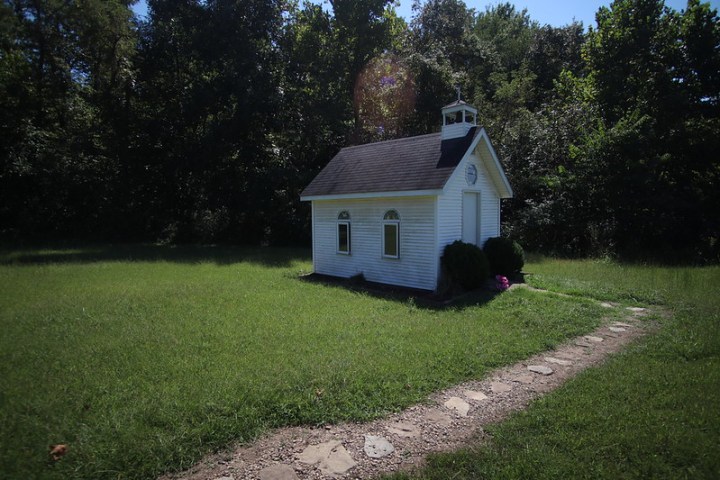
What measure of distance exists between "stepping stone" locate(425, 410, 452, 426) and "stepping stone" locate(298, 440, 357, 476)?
42.6 inches

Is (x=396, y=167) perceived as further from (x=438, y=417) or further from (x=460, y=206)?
(x=438, y=417)

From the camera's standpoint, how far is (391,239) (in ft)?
40.6

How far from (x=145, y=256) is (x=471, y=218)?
602 inches

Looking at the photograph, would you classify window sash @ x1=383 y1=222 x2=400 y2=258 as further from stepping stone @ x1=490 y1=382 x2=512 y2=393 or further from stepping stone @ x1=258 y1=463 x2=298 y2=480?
stepping stone @ x1=258 y1=463 x2=298 y2=480

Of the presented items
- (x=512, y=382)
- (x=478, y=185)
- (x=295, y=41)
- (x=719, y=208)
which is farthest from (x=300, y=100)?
(x=512, y=382)

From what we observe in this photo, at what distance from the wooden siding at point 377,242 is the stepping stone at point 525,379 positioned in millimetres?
5690

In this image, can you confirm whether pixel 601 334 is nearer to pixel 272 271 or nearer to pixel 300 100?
pixel 272 271

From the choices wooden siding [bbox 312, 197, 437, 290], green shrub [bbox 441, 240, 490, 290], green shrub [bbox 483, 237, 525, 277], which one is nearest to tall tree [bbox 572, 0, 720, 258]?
green shrub [bbox 483, 237, 525, 277]

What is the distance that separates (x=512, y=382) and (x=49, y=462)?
5.16 meters

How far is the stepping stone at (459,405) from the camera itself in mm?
Answer: 4684

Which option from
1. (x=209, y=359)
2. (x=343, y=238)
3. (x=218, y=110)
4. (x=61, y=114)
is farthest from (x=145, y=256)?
(x=209, y=359)

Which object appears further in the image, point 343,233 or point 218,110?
point 218,110

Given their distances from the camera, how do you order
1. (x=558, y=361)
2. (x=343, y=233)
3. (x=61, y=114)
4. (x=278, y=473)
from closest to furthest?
(x=278, y=473)
(x=558, y=361)
(x=343, y=233)
(x=61, y=114)

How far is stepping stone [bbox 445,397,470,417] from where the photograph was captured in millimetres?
4684
